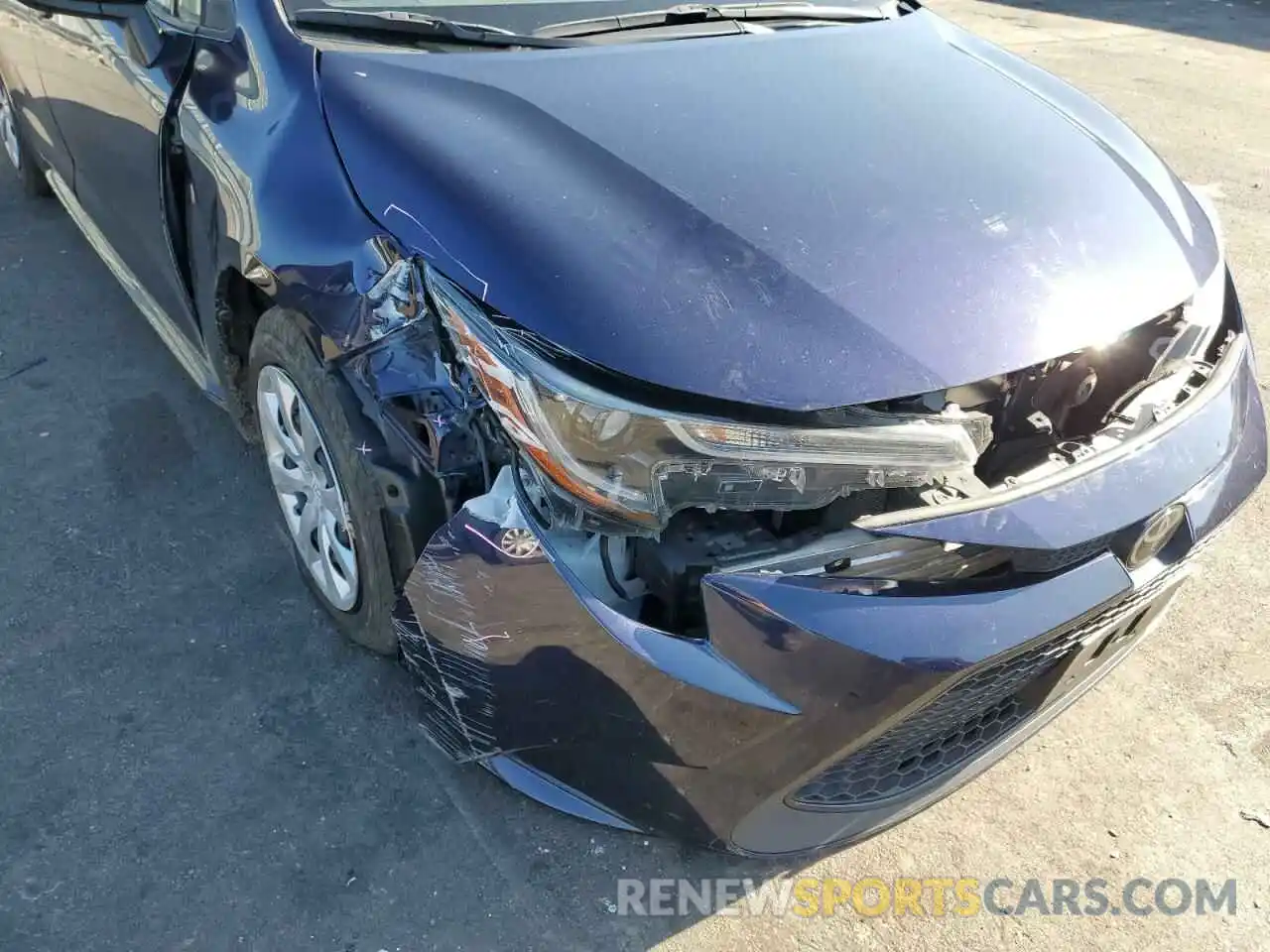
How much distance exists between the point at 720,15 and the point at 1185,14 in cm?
1029

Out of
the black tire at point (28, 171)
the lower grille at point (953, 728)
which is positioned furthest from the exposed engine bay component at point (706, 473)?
the black tire at point (28, 171)

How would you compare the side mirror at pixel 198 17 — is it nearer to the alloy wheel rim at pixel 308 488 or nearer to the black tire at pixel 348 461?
the black tire at pixel 348 461

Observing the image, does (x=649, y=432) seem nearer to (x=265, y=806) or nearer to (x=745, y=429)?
(x=745, y=429)

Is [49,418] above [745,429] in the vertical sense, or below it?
below

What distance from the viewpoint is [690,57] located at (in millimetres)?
2244

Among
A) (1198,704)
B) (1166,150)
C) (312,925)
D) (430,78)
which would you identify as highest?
(430,78)

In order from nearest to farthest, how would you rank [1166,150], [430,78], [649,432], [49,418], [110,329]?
[649,432]
[430,78]
[49,418]
[110,329]
[1166,150]

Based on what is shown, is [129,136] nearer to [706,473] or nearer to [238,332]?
[238,332]

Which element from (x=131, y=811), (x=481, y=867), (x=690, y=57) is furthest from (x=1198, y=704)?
(x=131, y=811)

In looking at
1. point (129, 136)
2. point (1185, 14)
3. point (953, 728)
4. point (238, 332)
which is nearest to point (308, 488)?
point (238, 332)

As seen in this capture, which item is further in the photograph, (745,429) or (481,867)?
(481,867)

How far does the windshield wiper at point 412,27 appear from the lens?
2146mm

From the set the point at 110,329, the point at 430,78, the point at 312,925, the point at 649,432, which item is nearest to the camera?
the point at 649,432

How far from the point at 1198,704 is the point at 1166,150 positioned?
4.85 m
